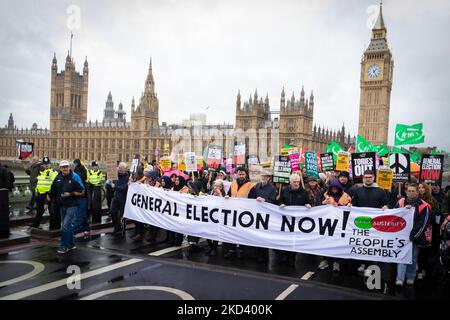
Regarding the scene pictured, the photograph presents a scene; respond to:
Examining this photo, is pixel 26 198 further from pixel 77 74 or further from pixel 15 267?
pixel 77 74

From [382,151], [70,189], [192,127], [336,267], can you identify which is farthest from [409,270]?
[192,127]

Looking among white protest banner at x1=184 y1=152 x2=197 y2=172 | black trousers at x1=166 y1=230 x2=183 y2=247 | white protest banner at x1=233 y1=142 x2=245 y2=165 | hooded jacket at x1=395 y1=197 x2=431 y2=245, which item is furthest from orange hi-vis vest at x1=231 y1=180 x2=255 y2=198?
white protest banner at x1=233 y1=142 x2=245 y2=165

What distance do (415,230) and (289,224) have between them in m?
2.15

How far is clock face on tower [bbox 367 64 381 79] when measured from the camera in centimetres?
7575

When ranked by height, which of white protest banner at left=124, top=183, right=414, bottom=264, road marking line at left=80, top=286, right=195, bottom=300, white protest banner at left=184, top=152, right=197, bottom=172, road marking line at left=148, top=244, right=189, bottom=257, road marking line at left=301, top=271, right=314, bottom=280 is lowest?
road marking line at left=148, top=244, right=189, bottom=257

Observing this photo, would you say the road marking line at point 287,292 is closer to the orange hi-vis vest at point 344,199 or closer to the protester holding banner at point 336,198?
the protester holding banner at point 336,198

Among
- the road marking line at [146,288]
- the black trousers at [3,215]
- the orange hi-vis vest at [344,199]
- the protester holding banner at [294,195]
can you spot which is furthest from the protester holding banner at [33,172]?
the orange hi-vis vest at [344,199]

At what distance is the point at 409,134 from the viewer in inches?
446

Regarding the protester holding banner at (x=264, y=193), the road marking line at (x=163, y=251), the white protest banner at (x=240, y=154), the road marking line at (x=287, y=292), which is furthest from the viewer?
the white protest banner at (x=240, y=154)

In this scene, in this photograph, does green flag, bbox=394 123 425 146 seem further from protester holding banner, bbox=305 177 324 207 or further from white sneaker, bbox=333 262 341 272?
white sneaker, bbox=333 262 341 272

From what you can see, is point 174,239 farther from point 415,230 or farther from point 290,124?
point 290,124

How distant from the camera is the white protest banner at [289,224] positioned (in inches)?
244

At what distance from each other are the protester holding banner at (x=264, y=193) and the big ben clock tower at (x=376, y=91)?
73880 millimetres

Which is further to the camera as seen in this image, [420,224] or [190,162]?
[190,162]
